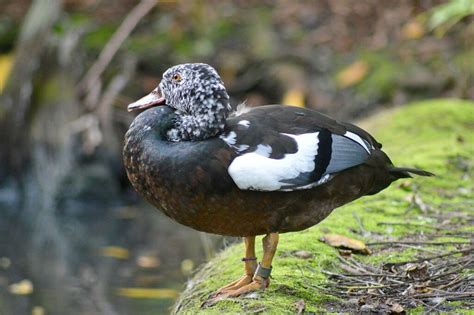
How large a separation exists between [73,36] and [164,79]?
7102 millimetres

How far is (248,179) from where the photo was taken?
3654 mm

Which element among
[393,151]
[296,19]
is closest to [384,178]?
[393,151]

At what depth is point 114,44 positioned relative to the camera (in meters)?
11.1

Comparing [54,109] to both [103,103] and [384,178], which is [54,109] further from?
[384,178]

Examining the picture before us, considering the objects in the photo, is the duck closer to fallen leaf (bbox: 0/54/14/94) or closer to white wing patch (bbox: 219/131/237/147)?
white wing patch (bbox: 219/131/237/147)

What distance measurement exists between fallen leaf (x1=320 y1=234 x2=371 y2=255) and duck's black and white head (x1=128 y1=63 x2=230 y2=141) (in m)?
1.18

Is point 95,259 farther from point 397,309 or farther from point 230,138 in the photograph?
point 397,309

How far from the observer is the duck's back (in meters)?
3.70

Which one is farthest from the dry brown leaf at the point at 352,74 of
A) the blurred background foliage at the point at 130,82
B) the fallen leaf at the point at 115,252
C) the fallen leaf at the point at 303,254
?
the fallen leaf at the point at 303,254

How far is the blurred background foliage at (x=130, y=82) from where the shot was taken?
8086 mm

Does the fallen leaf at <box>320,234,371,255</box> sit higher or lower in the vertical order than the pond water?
higher

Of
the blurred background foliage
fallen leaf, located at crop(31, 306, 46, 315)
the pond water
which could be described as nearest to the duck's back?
the pond water

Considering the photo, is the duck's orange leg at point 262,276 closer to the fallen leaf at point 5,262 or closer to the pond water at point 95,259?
the pond water at point 95,259

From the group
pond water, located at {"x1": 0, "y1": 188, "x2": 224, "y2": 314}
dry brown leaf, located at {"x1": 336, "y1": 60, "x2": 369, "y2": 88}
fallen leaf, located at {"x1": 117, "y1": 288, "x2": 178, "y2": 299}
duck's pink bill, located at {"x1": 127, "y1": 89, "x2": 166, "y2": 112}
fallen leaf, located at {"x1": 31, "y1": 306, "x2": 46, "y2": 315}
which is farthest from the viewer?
dry brown leaf, located at {"x1": 336, "y1": 60, "x2": 369, "y2": 88}
